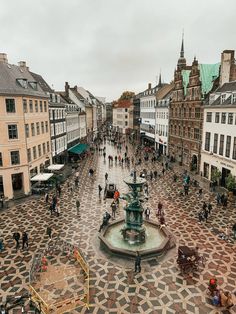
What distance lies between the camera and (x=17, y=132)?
3086cm

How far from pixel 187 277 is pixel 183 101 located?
36343 millimetres

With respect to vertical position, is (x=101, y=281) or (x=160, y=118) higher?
(x=160, y=118)

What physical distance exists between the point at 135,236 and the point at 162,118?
43347 millimetres

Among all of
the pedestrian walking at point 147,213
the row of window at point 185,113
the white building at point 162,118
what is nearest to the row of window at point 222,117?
the row of window at point 185,113

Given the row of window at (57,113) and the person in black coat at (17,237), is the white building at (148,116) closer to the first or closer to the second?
the row of window at (57,113)

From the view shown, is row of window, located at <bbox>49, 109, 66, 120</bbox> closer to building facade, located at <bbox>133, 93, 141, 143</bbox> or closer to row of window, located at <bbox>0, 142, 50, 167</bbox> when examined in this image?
row of window, located at <bbox>0, 142, 50, 167</bbox>

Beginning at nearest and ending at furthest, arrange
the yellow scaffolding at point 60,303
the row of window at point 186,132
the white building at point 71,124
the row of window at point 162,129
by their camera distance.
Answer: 1. the yellow scaffolding at point 60,303
2. the row of window at point 186,132
3. the white building at point 71,124
4. the row of window at point 162,129

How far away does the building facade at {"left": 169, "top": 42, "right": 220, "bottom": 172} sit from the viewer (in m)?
40.6

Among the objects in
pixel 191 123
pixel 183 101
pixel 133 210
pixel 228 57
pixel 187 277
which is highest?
pixel 228 57

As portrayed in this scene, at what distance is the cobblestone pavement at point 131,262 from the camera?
552 inches

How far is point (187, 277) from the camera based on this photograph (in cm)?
1598

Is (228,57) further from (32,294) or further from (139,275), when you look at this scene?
(32,294)

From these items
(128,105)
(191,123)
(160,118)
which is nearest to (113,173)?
(191,123)

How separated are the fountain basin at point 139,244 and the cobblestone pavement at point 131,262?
2.09 feet
